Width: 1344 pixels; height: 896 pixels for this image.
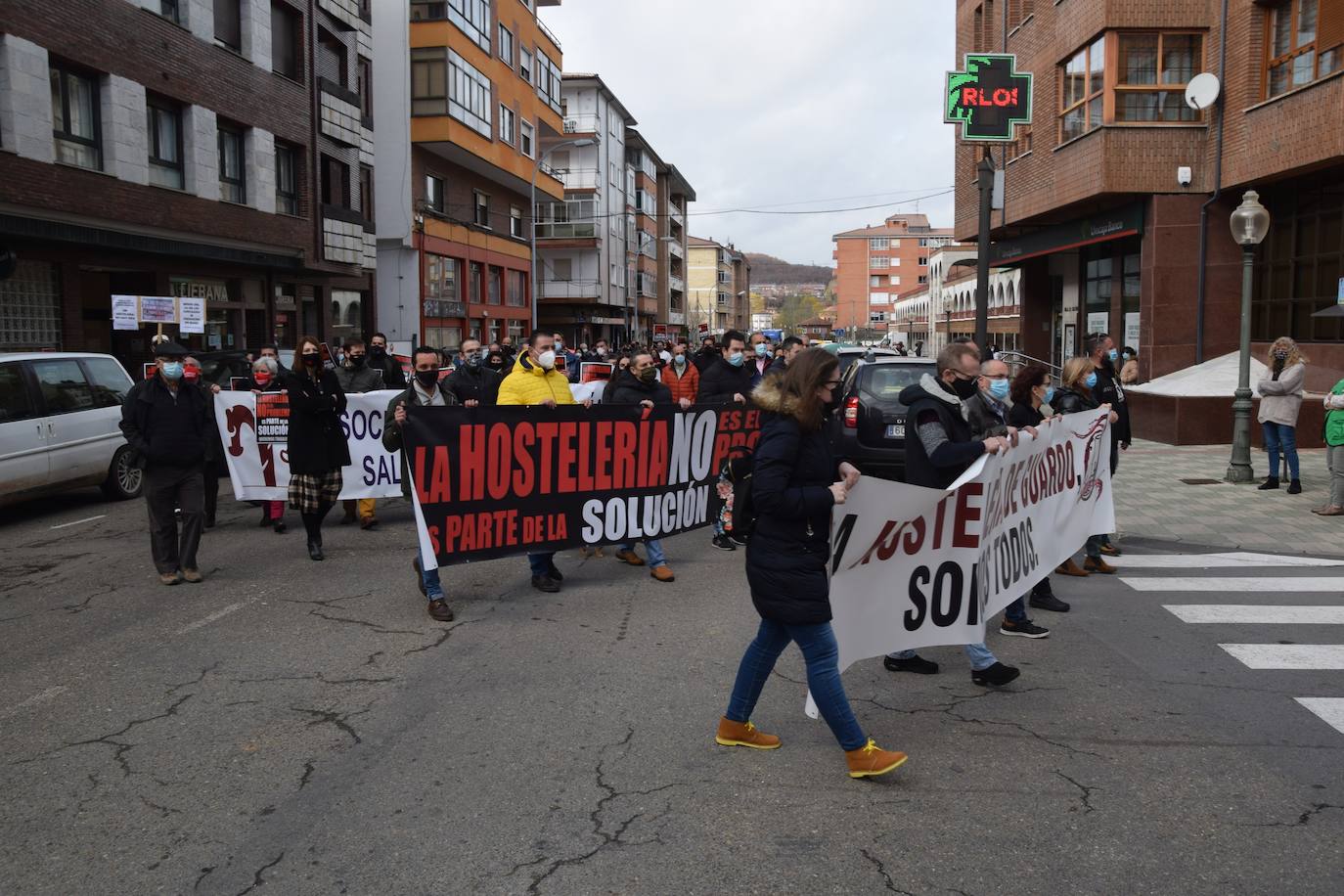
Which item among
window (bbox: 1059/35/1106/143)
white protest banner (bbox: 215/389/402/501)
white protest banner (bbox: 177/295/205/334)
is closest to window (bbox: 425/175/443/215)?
white protest banner (bbox: 177/295/205/334)

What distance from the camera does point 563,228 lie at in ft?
184

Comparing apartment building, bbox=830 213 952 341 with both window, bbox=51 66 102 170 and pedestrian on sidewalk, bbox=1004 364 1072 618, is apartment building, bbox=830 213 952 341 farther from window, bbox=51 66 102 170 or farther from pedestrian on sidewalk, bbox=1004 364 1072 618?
pedestrian on sidewalk, bbox=1004 364 1072 618

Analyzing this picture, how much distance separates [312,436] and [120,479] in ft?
17.2

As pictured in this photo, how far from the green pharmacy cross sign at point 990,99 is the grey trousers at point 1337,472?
580 centimetres

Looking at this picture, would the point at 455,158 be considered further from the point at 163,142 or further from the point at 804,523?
the point at 804,523

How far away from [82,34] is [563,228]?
37343 millimetres

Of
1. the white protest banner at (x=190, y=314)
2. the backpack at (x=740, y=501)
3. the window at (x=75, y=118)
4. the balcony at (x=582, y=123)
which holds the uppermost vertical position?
the balcony at (x=582, y=123)

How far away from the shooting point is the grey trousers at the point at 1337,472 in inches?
442

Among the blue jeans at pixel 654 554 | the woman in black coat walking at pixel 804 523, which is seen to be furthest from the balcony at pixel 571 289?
the woman in black coat walking at pixel 804 523

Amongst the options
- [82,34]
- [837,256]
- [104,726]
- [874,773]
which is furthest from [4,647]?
[837,256]

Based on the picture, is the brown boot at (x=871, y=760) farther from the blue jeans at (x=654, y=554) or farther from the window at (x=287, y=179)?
the window at (x=287, y=179)

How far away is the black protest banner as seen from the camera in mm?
7555

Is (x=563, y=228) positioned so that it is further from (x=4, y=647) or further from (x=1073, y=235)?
(x=4, y=647)

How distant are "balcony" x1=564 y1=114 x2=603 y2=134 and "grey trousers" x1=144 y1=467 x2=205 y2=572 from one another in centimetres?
5335
